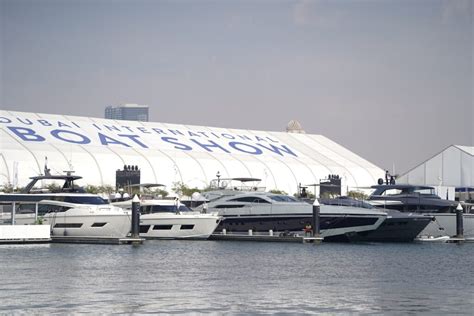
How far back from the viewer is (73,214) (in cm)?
6300

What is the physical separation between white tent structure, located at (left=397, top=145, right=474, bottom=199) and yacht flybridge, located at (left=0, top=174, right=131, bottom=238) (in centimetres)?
4846

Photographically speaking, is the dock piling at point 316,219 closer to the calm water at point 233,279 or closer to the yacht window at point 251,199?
the calm water at point 233,279

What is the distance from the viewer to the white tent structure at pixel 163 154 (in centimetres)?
9562

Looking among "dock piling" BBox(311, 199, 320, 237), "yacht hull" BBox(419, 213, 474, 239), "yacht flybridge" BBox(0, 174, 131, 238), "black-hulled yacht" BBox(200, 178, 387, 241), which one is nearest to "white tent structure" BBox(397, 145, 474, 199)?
"yacht hull" BBox(419, 213, 474, 239)

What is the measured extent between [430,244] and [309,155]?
53882 millimetres

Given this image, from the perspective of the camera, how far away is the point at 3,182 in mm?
89688

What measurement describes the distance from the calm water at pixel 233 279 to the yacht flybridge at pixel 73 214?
88.2 inches

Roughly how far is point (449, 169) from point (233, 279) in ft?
224

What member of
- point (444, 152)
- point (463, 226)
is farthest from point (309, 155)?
point (463, 226)

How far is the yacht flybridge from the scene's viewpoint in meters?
62.3

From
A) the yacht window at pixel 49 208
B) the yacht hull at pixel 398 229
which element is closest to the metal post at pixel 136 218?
the yacht window at pixel 49 208

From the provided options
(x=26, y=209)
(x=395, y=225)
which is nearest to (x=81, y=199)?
(x=26, y=209)

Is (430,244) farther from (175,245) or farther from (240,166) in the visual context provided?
(240,166)

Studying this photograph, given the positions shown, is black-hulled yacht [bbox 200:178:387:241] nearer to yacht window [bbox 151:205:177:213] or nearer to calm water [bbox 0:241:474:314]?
yacht window [bbox 151:205:177:213]
